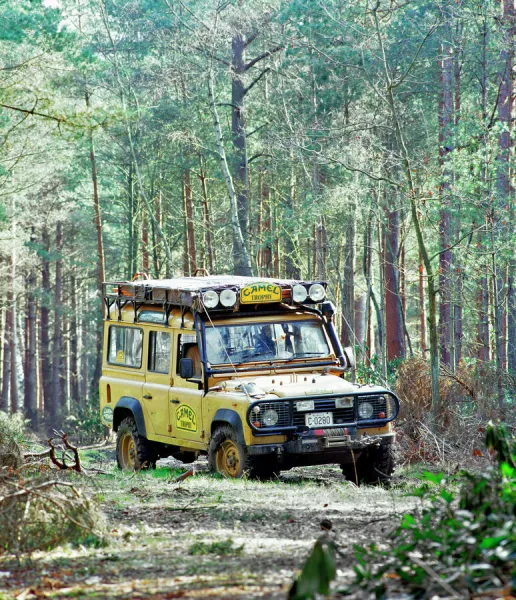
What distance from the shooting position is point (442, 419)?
570 inches

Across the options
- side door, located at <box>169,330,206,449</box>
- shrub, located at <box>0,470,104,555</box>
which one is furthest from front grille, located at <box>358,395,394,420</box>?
shrub, located at <box>0,470,104,555</box>

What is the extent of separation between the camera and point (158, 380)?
13164 millimetres

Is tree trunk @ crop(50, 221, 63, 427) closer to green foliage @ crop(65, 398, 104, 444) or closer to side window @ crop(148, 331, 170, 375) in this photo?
green foliage @ crop(65, 398, 104, 444)

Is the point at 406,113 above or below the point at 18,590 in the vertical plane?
above

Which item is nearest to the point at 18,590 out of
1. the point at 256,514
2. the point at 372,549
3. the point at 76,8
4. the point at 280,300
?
the point at 372,549

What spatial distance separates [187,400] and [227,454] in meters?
1.09

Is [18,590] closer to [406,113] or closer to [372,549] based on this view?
[372,549]

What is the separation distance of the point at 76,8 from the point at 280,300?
22.9 meters

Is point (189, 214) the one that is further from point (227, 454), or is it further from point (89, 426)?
point (227, 454)

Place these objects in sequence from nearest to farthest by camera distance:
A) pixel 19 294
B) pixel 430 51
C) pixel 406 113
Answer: pixel 430 51
pixel 406 113
pixel 19 294

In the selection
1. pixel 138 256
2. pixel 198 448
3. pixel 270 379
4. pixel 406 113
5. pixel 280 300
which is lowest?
pixel 198 448

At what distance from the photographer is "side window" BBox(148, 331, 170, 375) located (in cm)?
1296

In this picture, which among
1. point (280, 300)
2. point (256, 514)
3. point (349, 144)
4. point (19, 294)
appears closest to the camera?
point (256, 514)

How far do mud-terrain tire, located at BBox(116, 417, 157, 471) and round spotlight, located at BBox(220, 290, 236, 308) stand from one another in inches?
107
